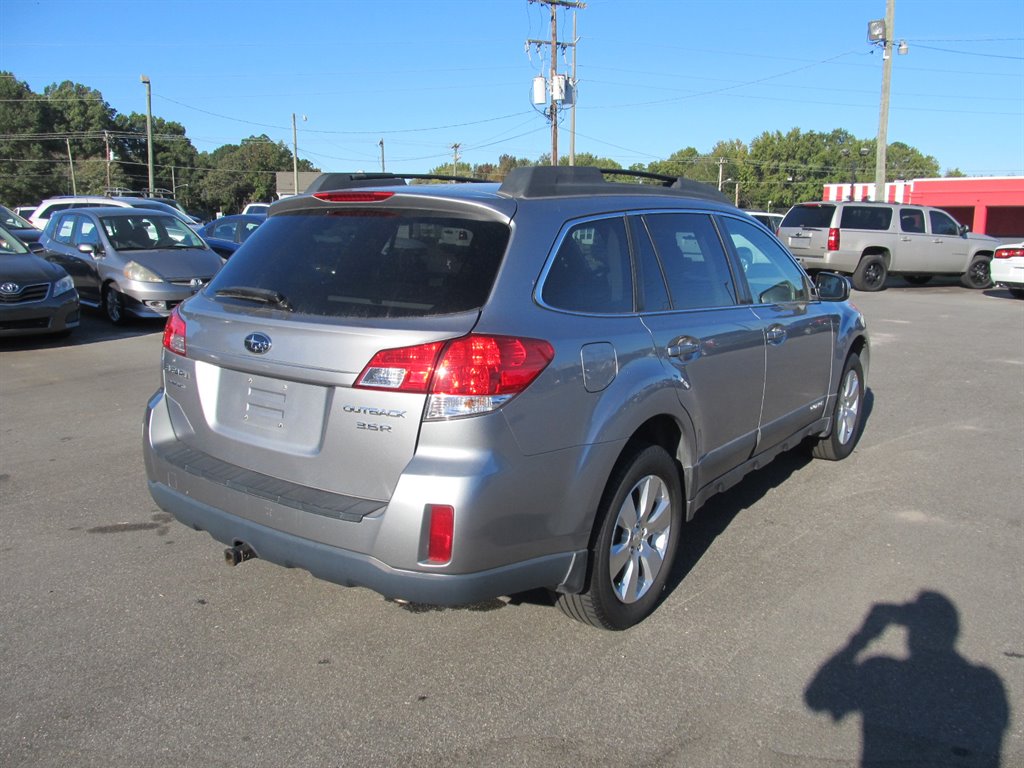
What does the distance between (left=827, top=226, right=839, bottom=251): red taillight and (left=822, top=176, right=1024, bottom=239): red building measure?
1281 inches

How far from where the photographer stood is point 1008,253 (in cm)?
1869

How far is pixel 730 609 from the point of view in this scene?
3.83 meters

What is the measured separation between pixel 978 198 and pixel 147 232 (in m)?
49.0

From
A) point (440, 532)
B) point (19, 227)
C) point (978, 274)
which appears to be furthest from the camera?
point (978, 274)

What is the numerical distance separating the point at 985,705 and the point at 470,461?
2.06 m

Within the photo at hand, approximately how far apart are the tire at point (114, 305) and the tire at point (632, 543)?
10.4m

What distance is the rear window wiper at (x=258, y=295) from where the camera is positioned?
3342 millimetres

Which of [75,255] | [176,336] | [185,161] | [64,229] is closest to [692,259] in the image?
[176,336]

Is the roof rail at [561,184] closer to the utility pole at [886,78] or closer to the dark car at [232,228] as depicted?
the dark car at [232,228]

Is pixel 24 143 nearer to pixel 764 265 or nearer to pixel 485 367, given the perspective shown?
pixel 764 265

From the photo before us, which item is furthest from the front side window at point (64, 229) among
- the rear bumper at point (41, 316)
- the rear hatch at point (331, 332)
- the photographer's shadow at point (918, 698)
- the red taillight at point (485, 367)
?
the photographer's shadow at point (918, 698)

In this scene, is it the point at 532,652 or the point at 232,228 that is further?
the point at 232,228

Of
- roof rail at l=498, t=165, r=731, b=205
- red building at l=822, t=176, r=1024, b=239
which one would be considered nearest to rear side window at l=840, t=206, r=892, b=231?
roof rail at l=498, t=165, r=731, b=205

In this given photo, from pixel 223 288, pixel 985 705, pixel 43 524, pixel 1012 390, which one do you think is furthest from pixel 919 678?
pixel 1012 390
